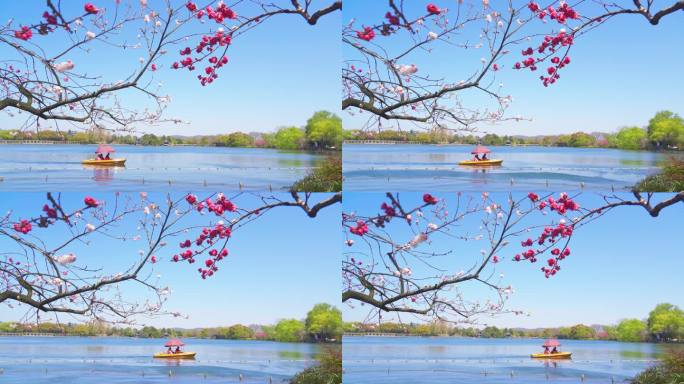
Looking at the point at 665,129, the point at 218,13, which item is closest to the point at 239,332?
the point at 218,13

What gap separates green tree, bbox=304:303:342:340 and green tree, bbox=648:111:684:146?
95.0 inches

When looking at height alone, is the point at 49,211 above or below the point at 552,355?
above

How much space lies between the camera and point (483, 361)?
8570 millimetres

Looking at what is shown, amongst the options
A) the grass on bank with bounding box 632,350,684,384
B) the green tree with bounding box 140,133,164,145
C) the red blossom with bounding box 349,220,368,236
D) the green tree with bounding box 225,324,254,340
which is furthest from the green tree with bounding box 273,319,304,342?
the grass on bank with bounding box 632,350,684,384

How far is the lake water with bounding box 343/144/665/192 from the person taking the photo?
8.12m

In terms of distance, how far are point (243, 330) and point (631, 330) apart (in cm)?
271

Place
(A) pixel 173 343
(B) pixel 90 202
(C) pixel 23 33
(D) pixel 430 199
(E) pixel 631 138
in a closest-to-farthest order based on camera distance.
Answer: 1. (C) pixel 23 33
2. (B) pixel 90 202
3. (D) pixel 430 199
4. (E) pixel 631 138
5. (A) pixel 173 343

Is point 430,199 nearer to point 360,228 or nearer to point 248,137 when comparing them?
point 360,228

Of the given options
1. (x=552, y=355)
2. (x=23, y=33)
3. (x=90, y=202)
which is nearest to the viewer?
(x=23, y=33)

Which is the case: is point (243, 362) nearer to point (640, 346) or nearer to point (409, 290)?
point (409, 290)

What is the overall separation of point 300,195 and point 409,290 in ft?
3.17

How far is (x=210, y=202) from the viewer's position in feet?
26.8

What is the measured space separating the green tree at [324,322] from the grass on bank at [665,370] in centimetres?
209

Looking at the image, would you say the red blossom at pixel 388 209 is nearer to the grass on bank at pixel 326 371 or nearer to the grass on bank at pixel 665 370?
the grass on bank at pixel 326 371
